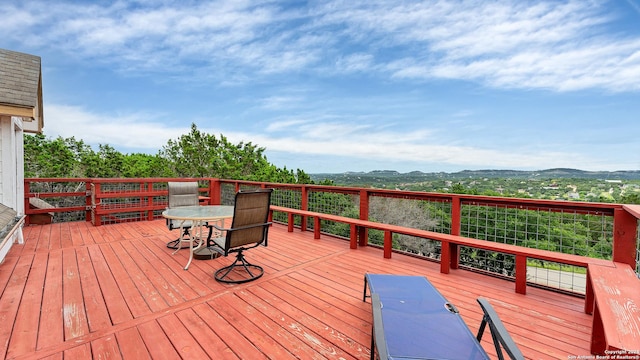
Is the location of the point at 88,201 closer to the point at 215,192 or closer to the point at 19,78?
the point at 215,192

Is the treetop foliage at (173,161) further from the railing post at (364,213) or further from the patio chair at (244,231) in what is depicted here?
the patio chair at (244,231)

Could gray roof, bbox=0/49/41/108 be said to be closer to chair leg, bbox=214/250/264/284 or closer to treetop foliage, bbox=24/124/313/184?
chair leg, bbox=214/250/264/284

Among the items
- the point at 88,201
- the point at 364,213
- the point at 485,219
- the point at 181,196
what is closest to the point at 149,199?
the point at 88,201

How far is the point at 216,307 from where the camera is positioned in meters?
2.37

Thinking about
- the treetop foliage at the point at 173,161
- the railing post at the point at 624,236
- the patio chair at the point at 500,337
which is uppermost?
the treetop foliage at the point at 173,161

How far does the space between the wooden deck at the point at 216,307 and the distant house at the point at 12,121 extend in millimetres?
512

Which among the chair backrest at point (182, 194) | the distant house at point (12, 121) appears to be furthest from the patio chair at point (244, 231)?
the distant house at point (12, 121)

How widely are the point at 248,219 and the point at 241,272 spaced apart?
71cm

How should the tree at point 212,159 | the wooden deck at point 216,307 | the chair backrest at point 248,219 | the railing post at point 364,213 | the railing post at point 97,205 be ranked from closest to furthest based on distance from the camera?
the wooden deck at point 216,307 < the chair backrest at point 248,219 < the railing post at point 364,213 < the railing post at point 97,205 < the tree at point 212,159

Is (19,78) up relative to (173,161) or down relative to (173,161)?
up

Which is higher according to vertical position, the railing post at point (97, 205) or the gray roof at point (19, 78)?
the gray roof at point (19, 78)

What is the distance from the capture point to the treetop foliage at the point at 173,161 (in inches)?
444

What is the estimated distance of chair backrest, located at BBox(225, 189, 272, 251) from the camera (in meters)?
2.90

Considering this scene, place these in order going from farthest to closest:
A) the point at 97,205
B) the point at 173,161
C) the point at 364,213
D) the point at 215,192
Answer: the point at 173,161, the point at 215,192, the point at 97,205, the point at 364,213
